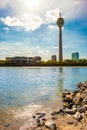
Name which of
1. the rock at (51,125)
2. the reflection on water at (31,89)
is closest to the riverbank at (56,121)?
the rock at (51,125)

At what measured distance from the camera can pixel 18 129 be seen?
15578mm

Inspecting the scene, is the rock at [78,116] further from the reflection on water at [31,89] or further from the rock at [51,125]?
the reflection on water at [31,89]

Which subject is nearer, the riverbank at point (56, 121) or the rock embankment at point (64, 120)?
the rock embankment at point (64, 120)

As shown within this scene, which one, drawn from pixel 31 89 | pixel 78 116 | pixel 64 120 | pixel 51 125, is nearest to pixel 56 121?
pixel 64 120

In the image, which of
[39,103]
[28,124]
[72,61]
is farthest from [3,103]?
[72,61]

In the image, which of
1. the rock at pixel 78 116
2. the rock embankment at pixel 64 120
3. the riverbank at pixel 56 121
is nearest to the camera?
the rock embankment at pixel 64 120

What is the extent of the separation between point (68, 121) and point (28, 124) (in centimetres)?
286

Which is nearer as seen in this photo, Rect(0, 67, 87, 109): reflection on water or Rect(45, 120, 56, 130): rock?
Rect(45, 120, 56, 130): rock

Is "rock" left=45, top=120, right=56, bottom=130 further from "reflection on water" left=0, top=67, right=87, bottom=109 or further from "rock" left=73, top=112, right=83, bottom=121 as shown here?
"reflection on water" left=0, top=67, right=87, bottom=109

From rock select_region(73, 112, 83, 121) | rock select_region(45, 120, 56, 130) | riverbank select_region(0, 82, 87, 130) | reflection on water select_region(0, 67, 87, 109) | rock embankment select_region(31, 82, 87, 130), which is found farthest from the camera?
reflection on water select_region(0, 67, 87, 109)

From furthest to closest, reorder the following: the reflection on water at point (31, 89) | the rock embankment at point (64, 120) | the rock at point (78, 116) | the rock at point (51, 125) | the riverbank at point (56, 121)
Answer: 1. the reflection on water at point (31, 89)
2. the rock at point (78, 116)
3. the riverbank at point (56, 121)
4. the rock embankment at point (64, 120)
5. the rock at point (51, 125)

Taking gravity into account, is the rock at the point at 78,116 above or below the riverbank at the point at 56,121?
above

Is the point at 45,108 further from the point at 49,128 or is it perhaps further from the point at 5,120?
the point at 49,128

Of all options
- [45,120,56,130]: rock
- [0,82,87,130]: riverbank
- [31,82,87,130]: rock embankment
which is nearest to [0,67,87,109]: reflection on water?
[0,82,87,130]: riverbank
